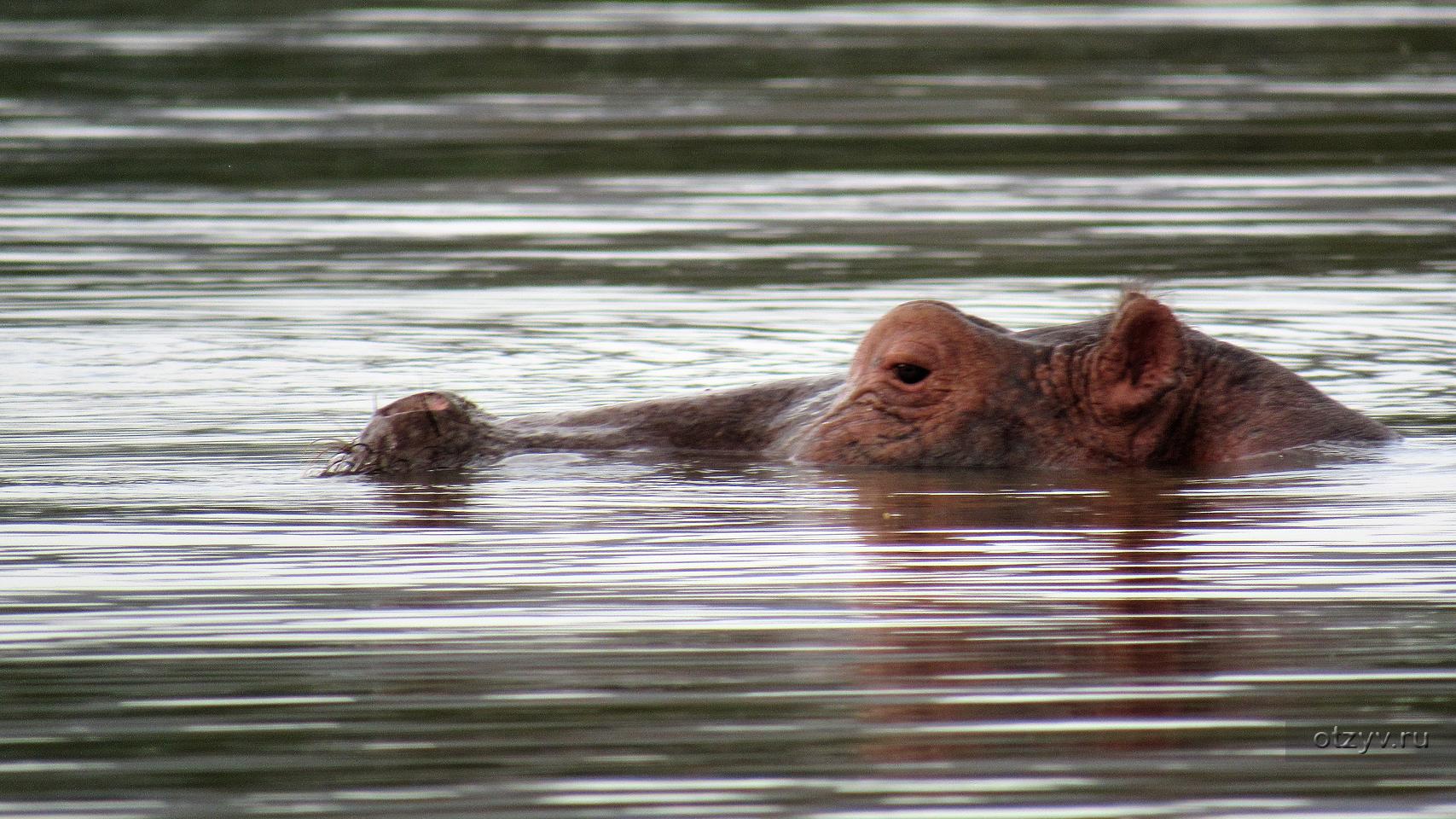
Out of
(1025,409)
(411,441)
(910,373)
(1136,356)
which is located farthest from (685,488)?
(1136,356)

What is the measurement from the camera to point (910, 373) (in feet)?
25.2

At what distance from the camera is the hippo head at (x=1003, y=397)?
7.61 meters

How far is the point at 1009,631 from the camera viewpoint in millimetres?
5418

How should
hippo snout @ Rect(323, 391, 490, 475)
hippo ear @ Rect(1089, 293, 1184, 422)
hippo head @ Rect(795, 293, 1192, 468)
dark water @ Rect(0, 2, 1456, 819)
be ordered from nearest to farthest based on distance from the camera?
1. dark water @ Rect(0, 2, 1456, 819)
2. hippo ear @ Rect(1089, 293, 1184, 422)
3. hippo head @ Rect(795, 293, 1192, 468)
4. hippo snout @ Rect(323, 391, 490, 475)

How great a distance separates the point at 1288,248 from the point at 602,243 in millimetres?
3573

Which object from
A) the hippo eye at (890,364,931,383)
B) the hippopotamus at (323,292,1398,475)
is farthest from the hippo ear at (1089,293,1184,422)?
the hippo eye at (890,364,931,383)

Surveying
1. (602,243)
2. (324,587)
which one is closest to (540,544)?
(324,587)

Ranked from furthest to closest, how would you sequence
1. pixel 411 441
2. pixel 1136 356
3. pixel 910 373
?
pixel 411 441 < pixel 910 373 < pixel 1136 356

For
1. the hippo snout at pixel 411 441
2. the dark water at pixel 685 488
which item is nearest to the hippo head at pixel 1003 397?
the dark water at pixel 685 488

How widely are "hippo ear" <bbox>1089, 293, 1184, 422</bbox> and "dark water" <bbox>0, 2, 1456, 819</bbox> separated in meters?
0.25

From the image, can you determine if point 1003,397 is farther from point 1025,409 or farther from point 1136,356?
point 1136,356

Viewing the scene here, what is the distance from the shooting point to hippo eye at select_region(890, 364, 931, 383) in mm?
7660

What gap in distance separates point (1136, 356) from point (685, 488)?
1287mm

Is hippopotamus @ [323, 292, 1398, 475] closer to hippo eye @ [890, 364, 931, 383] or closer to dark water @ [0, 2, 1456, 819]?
hippo eye @ [890, 364, 931, 383]
